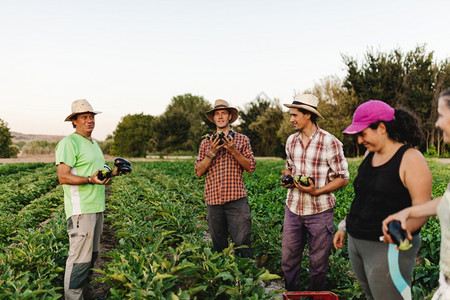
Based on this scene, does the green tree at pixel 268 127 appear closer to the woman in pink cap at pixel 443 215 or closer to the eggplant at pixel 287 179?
the eggplant at pixel 287 179

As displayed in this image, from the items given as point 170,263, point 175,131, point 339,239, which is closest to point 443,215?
point 339,239

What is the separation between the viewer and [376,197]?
220 centimetres

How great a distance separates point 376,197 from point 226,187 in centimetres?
181

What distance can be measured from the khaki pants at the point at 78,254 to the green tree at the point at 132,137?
52.6m

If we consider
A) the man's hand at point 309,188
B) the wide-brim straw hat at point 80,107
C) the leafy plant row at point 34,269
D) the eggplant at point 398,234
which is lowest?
the leafy plant row at point 34,269

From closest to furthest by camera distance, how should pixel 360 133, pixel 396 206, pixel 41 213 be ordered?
pixel 396 206, pixel 360 133, pixel 41 213

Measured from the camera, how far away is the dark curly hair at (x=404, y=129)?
2215 mm

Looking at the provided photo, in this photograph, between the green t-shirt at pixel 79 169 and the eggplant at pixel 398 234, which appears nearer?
the eggplant at pixel 398 234

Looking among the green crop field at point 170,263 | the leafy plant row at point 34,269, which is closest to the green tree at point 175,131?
the green crop field at point 170,263

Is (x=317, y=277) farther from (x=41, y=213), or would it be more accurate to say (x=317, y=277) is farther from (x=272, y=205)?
(x=41, y=213)

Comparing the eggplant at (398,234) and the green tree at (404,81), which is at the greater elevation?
the green tree at (404,81)

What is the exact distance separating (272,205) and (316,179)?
12.6 ft

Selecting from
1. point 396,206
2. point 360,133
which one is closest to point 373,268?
point 396,206

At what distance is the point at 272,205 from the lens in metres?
7.02
